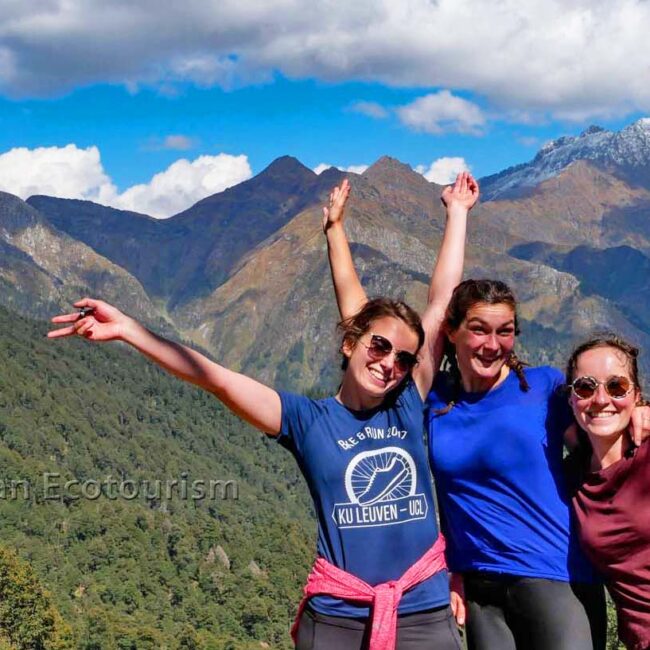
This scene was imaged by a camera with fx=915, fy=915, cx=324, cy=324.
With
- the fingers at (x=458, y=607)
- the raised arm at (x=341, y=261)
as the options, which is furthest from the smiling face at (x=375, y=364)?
the fingers at (x=458, y=607)

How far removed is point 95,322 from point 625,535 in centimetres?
396

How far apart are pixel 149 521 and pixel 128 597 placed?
26487 mm

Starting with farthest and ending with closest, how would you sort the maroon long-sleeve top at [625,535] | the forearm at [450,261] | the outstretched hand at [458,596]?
1. the forearm at [450,261]
2. the outstretched hand at [458,596]
3. the maroon long-sleeve top at [625,535]

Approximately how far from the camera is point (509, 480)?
263 inches

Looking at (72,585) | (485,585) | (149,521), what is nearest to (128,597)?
(72,585)

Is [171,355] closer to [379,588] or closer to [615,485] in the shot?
[379,588]

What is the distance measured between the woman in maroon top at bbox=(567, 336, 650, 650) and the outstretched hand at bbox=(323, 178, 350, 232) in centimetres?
292

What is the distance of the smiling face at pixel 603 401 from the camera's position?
6387 millimetres

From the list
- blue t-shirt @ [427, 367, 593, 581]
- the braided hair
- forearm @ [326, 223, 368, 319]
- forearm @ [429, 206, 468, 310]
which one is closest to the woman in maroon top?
blue t-shirt @ [427, 367, 593, 581]

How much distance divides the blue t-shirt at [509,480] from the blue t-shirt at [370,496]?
1.04ft

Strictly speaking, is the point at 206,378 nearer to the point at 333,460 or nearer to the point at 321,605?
the point at 333,460

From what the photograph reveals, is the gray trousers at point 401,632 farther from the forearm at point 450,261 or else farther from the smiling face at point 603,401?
the forearm at point 450,261

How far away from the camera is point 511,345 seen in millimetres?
6949

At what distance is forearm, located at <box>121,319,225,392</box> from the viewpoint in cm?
647
